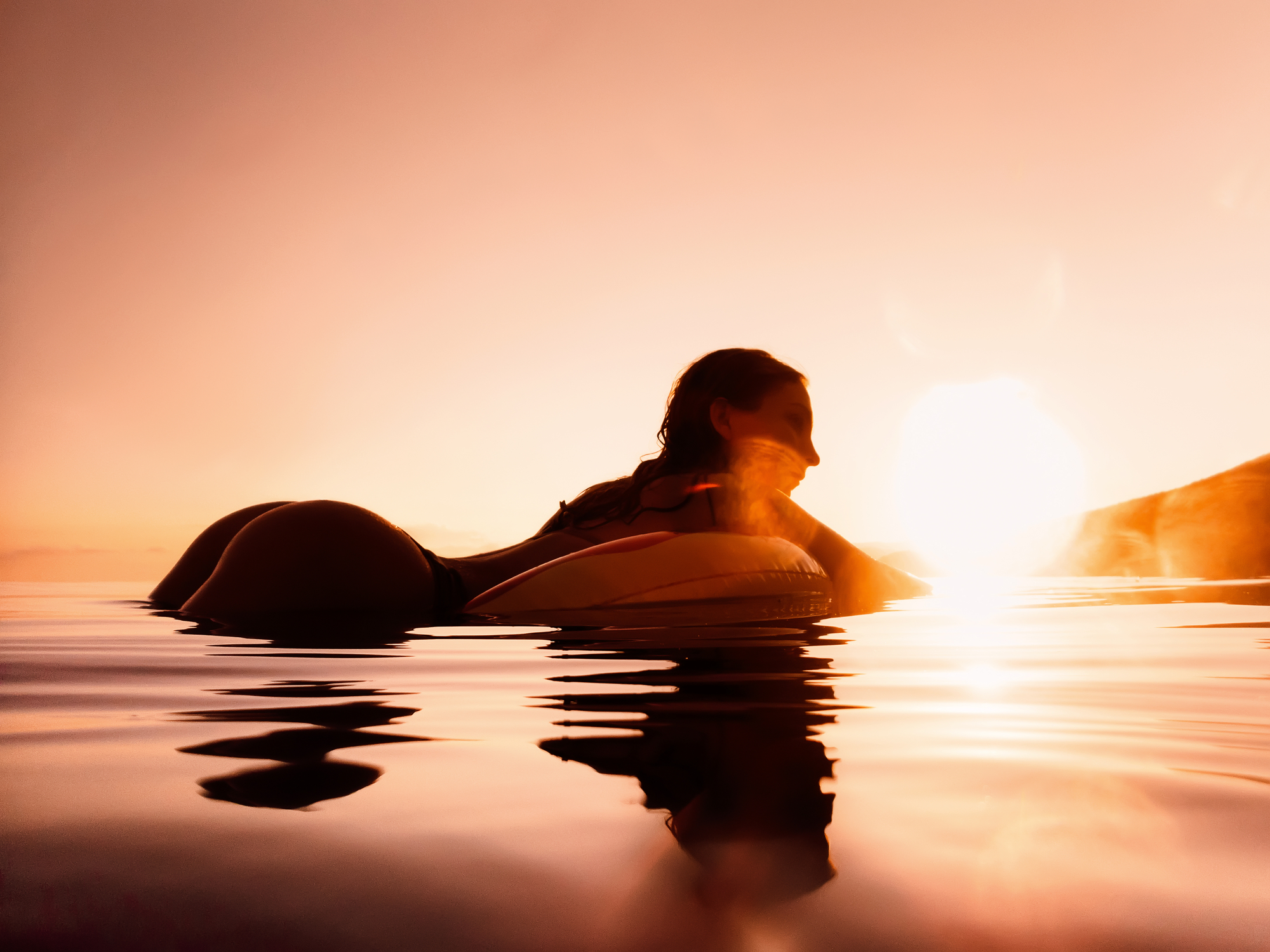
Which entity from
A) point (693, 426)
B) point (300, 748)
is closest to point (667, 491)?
point (693, 426)

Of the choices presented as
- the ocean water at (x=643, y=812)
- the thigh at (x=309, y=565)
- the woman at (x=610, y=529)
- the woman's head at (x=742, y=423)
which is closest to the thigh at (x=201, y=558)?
the woman at (x=610, y=529)

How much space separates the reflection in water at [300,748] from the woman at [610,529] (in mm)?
1566

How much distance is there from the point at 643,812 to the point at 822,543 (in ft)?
11.7

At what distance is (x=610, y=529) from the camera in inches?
140

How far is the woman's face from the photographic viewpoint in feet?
12.6

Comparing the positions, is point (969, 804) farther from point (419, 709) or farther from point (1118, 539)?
point (1118, 539)

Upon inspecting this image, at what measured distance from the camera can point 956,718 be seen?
104 cm

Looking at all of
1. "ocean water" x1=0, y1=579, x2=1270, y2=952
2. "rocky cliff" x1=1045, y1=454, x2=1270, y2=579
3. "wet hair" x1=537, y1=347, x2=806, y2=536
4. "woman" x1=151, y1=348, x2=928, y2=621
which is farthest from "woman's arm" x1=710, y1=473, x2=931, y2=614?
"rocky cliff" x1=1045, y1=454, x2=1270, y2=579

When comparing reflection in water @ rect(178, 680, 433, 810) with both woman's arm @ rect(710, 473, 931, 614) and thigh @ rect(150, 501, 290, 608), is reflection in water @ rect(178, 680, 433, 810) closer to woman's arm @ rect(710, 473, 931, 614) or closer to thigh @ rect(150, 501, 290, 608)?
woman's arm @ rect(710, 473, 931, 614)

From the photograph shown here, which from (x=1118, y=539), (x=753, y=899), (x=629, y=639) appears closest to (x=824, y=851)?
(x=753, y=899)

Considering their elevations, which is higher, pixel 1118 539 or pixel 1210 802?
pixel 1118 539

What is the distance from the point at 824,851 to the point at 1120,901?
0.17 metres

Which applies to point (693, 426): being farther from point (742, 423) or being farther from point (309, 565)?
point (309, 565)

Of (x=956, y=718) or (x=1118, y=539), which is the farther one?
(x=1118, y=539)
